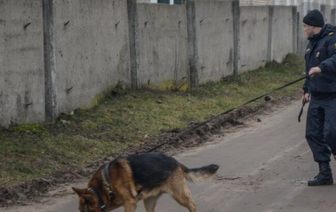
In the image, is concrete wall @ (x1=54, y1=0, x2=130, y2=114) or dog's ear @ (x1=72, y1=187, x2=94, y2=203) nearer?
dog's ear @ (x1=72, y1=187, x2=94, y2=203)

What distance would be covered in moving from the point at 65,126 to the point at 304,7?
2251 cm

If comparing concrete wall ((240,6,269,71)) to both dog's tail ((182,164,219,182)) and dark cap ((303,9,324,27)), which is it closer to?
dark cap ((303,9,324,27))

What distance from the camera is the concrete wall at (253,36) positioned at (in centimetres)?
2083

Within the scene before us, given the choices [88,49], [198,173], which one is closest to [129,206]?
[198,173]

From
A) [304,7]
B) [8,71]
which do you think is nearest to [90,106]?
[8,71]

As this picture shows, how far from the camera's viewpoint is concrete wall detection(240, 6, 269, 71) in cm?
2083

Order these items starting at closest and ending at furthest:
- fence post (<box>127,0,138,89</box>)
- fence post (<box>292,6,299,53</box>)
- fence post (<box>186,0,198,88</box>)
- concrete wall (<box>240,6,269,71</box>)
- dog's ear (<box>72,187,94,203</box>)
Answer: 1. dog's ear (<box>72,187,94,203</box>)
2. fence post (<box>127,0,138,89</box>)
3. fence post (<box>186,0,198,88</box>)
4. concrete wall (<box>240,6,269,71</box>)
5. fence post (<box>292,6,299,53</box>)

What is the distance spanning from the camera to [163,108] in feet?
47.0

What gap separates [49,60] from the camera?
475 inches

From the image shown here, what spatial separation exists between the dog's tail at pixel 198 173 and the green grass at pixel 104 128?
2.50 meters

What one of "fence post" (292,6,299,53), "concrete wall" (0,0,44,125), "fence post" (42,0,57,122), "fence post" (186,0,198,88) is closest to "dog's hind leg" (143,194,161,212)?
"concrete wall" (0,0,44,125)

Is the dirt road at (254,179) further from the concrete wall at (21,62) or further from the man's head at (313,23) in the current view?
the concrete wall at (21,62)

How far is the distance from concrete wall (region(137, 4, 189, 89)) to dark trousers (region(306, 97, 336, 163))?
6664 millimetres

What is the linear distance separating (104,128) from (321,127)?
4362 mm
